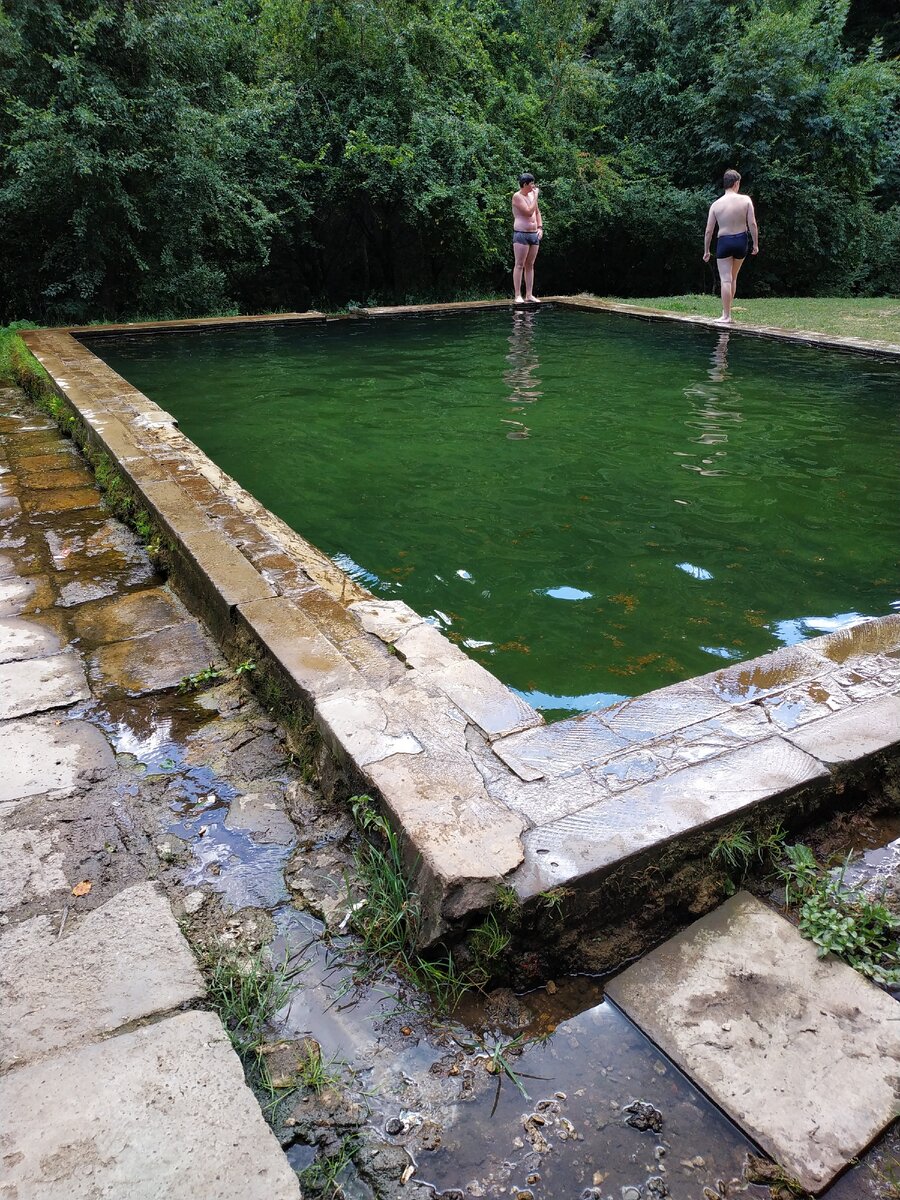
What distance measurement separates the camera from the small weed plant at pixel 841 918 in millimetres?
1569

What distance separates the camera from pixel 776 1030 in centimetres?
144

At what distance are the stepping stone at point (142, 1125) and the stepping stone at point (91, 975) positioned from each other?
0.06 meters

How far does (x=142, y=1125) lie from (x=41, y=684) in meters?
1.54

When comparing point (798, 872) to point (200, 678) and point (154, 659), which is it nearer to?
point (200, 678)

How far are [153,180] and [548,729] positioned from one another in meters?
9.88

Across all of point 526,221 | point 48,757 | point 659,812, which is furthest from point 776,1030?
point 526,221

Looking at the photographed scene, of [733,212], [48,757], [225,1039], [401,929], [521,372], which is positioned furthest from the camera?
[733,212]

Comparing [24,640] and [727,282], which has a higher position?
[727,282]

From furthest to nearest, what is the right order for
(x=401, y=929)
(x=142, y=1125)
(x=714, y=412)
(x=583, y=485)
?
1. (x=714, y=412)
2. (x=583, y=485)
3. (x=401, y=929)
4. (x=142, y=1125)

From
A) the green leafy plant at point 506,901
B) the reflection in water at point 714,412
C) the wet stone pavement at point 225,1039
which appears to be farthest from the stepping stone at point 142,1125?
the reflection in water at point 714,412

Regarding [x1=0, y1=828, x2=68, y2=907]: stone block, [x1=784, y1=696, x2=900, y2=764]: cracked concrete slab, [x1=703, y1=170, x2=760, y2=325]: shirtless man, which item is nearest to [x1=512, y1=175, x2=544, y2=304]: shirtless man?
[x1=703, y1=170, x2=760, y2=325]: shirtless man

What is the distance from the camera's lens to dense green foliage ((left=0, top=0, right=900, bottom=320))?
9.00 metres

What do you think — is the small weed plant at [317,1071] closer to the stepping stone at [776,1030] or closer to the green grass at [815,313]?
the stepping stone at [776,1030]

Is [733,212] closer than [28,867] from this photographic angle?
No
